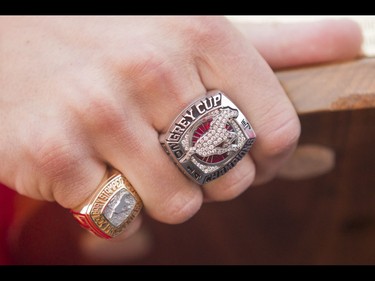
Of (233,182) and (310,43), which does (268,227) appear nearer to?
(233,182)

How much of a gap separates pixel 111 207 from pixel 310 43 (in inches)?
13.7

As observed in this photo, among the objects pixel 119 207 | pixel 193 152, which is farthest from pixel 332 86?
pixel 119 207

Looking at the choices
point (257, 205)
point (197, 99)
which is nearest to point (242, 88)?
point (197, 99)

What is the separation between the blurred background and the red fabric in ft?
0.06

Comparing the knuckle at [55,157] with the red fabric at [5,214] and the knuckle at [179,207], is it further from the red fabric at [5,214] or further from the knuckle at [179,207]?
the red fabric at [5,214]

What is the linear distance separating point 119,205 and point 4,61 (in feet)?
0.76

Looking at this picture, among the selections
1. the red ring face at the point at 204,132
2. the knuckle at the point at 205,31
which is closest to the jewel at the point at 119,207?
the red ring face at the point at 204,132

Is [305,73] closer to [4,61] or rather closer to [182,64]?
[182,64]

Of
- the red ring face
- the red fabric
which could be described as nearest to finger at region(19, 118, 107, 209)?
the red ring face

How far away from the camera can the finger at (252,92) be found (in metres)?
0.63

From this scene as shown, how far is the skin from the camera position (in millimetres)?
609

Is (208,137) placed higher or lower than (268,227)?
higher

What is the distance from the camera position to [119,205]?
64 centimetres

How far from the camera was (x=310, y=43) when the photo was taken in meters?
0.70
